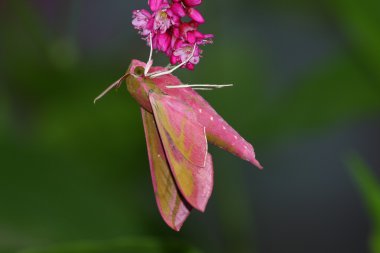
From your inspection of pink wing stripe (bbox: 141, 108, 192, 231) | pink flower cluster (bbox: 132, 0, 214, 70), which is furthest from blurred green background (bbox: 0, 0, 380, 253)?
pink flower cluster (bbox: 132, 0, 214, 70)

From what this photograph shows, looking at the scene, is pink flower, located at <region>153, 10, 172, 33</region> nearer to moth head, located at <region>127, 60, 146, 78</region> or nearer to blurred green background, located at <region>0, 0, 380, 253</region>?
moth head, located at <region>127, 60, 146, 78</region>

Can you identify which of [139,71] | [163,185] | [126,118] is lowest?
[126,118]

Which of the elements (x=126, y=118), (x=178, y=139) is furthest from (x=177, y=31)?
(x=126, y=118)

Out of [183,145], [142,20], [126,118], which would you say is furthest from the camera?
[126,118]

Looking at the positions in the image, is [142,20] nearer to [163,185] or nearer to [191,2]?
[191,2]

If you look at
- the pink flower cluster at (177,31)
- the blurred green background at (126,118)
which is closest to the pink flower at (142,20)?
the pink flower cluster at (177,31)

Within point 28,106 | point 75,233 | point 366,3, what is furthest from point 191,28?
point 28,106
